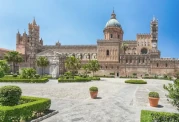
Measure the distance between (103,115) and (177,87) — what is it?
5.19m

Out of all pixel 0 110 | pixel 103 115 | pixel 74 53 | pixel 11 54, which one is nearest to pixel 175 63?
pixel 74 53

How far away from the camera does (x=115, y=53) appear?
67750mm

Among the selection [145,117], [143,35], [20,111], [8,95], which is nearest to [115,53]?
[143,35]

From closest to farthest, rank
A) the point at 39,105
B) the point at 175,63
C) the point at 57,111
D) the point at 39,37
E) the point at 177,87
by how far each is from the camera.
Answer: the point at 177,87
the point at 39,105
the point at 57,111
the point at 175,63
the point at 39,37

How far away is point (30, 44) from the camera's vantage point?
7456 centimetres

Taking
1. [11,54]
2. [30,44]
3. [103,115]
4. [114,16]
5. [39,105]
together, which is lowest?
[103,115]

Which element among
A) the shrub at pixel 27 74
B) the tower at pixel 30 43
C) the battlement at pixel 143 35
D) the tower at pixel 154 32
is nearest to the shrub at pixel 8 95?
the shrub at pixel 27 74

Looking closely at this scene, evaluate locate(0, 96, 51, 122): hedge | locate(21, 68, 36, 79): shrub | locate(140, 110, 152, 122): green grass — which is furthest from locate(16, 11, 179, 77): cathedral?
locate(140, 110, 152, 122): green grass

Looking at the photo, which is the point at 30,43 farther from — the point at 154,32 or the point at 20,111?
the point at 20,111

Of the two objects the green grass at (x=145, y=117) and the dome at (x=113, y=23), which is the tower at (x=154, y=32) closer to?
the dome at (x=113, y=23)

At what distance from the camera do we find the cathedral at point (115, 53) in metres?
62.7

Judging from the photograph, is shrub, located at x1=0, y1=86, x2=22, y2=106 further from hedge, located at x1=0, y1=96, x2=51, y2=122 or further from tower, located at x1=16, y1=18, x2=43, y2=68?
tower, located at x1=16, y1=18, x2=43, y2=68

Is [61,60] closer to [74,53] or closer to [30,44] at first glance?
[74,53]

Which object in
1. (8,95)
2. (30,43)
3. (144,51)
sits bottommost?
(8,95)
